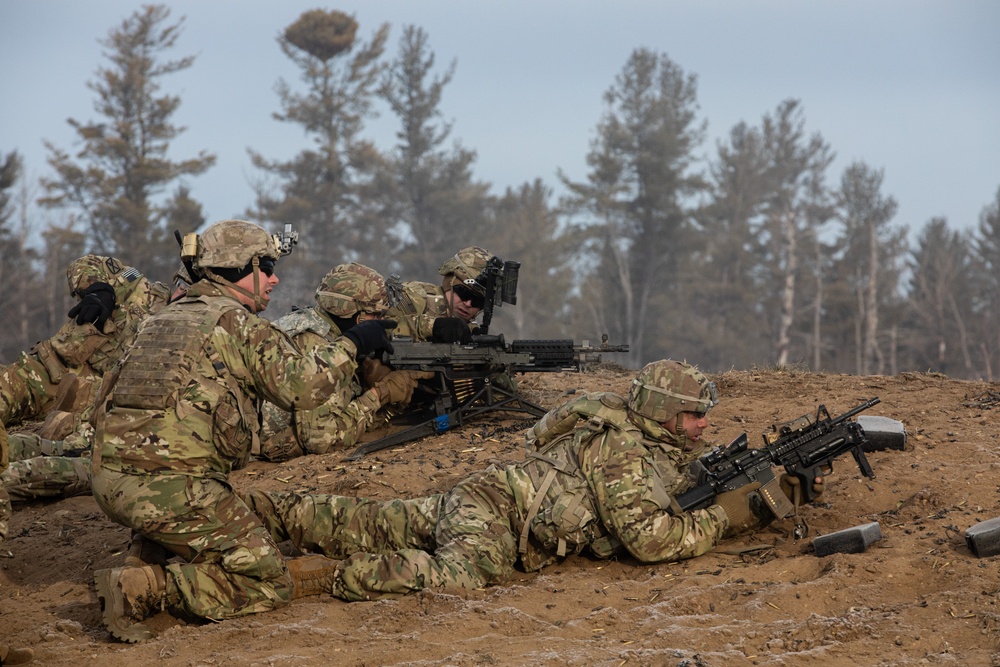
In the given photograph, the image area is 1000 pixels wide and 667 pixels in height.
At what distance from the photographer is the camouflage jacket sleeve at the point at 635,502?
6.24 m

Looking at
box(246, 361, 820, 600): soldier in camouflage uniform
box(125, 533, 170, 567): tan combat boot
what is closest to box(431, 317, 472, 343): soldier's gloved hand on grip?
box(246, 361, 820, 600): soldier in camouflage uniform

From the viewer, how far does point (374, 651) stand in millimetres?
5262

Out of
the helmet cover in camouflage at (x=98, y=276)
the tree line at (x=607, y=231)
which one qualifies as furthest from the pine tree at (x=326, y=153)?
the helmet cover in camouflage at (x=98, y=276)

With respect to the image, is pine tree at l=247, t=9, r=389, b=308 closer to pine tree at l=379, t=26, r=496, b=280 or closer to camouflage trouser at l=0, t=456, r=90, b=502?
pine tree at l=379, t=26, r=496, b=280

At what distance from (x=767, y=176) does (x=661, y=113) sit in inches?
314

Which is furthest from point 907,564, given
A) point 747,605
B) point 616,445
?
point 616,445

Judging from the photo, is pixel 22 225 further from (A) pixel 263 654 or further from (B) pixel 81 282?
(A) pixel 263 654

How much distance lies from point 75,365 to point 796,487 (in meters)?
6.22

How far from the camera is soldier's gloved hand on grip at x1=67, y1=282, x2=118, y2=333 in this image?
9.69 meters

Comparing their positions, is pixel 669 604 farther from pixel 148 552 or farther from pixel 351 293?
pixel 351 293

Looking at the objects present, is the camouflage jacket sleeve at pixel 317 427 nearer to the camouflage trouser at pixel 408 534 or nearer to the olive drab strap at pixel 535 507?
the camouflage trouser at pixel 408 534

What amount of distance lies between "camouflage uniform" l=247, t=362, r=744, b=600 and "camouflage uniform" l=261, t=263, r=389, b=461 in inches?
96.1

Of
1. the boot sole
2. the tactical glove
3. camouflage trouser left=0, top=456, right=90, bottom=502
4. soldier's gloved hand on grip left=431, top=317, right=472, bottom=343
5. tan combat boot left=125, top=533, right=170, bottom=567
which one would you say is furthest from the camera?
soldier's gloved hand on grip left=431, top=317, right=472, bottom=343

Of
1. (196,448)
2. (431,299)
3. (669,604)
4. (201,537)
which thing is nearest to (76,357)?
(431,299)
